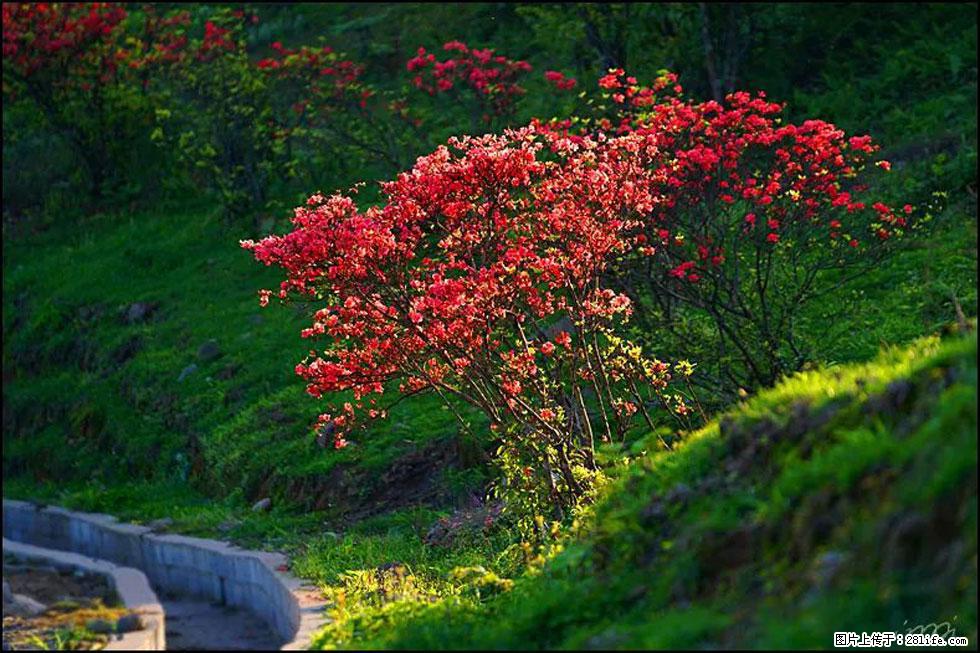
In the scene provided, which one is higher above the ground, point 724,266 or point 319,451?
point 724,266

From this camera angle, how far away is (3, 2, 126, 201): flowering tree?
24.5m

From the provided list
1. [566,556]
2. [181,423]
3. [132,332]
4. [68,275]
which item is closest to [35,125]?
[68,275]

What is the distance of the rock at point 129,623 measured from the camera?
980 cm

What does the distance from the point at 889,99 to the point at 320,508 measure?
9.60m

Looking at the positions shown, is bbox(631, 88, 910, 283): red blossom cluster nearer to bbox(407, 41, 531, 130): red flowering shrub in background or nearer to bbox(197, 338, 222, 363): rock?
bbox(407, 41, 531, 130): red flowering shrub in background

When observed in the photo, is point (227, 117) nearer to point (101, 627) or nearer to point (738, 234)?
point (738, 234)

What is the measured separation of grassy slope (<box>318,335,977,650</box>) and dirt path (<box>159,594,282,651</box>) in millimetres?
2817

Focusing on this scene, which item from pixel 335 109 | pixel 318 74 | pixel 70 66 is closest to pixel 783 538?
pixel 335 109

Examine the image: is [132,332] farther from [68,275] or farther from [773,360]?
[773,360]

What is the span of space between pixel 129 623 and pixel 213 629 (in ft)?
5.67

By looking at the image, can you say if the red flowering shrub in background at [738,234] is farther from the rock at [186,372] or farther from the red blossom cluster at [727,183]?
the rock at [186,372]

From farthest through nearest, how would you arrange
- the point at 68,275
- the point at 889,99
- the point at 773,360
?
the point at 68,275 < the point at 889,99 < the point at 773,360

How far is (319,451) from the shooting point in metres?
14.8

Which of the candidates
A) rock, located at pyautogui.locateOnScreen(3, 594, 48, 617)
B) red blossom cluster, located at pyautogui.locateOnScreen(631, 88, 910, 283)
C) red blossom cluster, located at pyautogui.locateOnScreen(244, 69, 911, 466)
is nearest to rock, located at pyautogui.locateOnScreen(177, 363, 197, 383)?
rock, located at pyautogui.locateOnScreen(3, 594, 48, 617)
